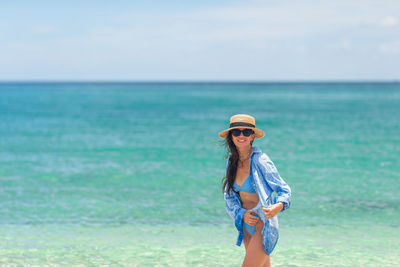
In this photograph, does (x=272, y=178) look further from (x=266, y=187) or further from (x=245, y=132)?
(x=245, y=132)

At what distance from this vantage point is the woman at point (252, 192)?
3.99 m

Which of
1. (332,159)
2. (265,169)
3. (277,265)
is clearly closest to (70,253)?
(277,265)

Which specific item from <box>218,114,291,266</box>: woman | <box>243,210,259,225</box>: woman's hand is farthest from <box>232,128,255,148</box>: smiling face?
<box>243,210,259,225</box>: woman's hand

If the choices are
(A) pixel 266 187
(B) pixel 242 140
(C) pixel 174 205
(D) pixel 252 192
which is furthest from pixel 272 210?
(C) pixel 174 205

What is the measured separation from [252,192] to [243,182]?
4.6 inches

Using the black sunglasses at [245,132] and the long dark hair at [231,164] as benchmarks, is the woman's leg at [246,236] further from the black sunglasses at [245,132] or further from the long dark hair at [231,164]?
the black sunglasses at [245,132]

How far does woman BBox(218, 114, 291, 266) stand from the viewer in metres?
3.99

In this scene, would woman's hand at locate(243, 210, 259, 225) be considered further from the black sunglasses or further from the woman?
the black sunglasses

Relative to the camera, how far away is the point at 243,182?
164 inches

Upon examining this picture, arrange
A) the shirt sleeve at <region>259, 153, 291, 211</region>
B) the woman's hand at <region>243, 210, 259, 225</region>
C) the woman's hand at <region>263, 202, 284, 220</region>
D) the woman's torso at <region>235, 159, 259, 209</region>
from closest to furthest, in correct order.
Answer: the woman's hand at <region>263, 202, 284, 220</region> < the shirt sleeve at <region>259, 153, 291, 211</region> < the woman's hand at <region>243, 210, 259, 225</region> < the woman's torso at <region>235, 159, 259, 209</region>

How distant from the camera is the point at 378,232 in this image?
8.80 meters

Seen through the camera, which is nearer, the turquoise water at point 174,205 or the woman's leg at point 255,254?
the woman's leg at point 255,254

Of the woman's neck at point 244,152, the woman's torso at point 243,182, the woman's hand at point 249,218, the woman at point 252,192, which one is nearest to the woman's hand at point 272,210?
the woman at point 252,192

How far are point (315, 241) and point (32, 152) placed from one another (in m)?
15.6
